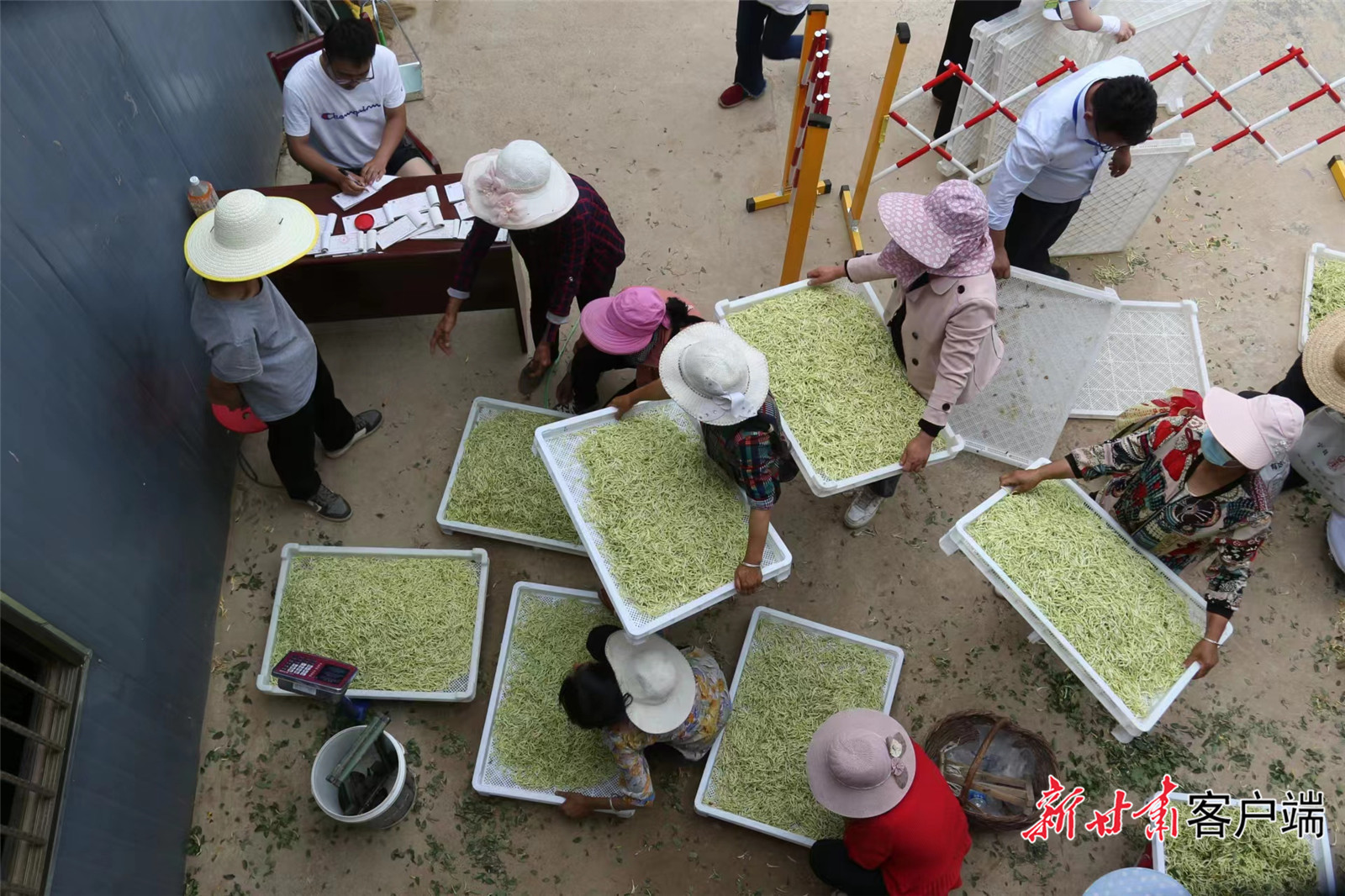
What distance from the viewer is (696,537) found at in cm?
334

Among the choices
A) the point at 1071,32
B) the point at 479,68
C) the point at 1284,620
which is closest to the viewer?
the point at 1284,620

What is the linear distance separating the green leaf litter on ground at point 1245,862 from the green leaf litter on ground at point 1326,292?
317cm

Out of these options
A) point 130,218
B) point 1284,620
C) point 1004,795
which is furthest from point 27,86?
point 1284,620

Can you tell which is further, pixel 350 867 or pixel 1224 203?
pixel 1224 203

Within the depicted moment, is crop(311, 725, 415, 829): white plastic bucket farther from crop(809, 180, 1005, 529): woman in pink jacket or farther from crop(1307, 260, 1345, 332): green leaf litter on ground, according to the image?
crop(1307, 260, 1345, 332): green leaf litter on ground

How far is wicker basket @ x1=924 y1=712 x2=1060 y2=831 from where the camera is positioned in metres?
3.69

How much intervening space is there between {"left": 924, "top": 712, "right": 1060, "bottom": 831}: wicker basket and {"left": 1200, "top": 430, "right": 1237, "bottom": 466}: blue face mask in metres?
1.44

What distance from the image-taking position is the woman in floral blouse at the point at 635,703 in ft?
10.8

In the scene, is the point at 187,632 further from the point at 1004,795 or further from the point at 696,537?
the point at 1004,795

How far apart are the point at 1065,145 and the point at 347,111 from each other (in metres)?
3.60

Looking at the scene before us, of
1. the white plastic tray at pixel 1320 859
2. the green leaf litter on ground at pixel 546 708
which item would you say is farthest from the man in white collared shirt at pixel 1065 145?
the green leaf litter on ground at pixel 546 708

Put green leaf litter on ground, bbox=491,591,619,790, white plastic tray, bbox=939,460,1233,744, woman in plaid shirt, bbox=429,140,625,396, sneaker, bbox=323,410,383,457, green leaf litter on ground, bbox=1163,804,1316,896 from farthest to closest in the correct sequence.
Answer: sneaker, bbox=323,410,383,457, green leaf litter on ground, bbox=491,591,619,790, woman in plaid shirt, bbox=429,140,625,396, green leaf litter on ground, bbox=1163,804,1316,896, white plastic tray, bbox=939,460,1233,744

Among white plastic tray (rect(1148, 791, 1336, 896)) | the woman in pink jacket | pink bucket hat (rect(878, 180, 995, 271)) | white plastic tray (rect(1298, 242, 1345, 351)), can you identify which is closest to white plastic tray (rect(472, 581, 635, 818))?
the woman in pink jacket

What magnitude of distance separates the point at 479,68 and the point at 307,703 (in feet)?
15.4
